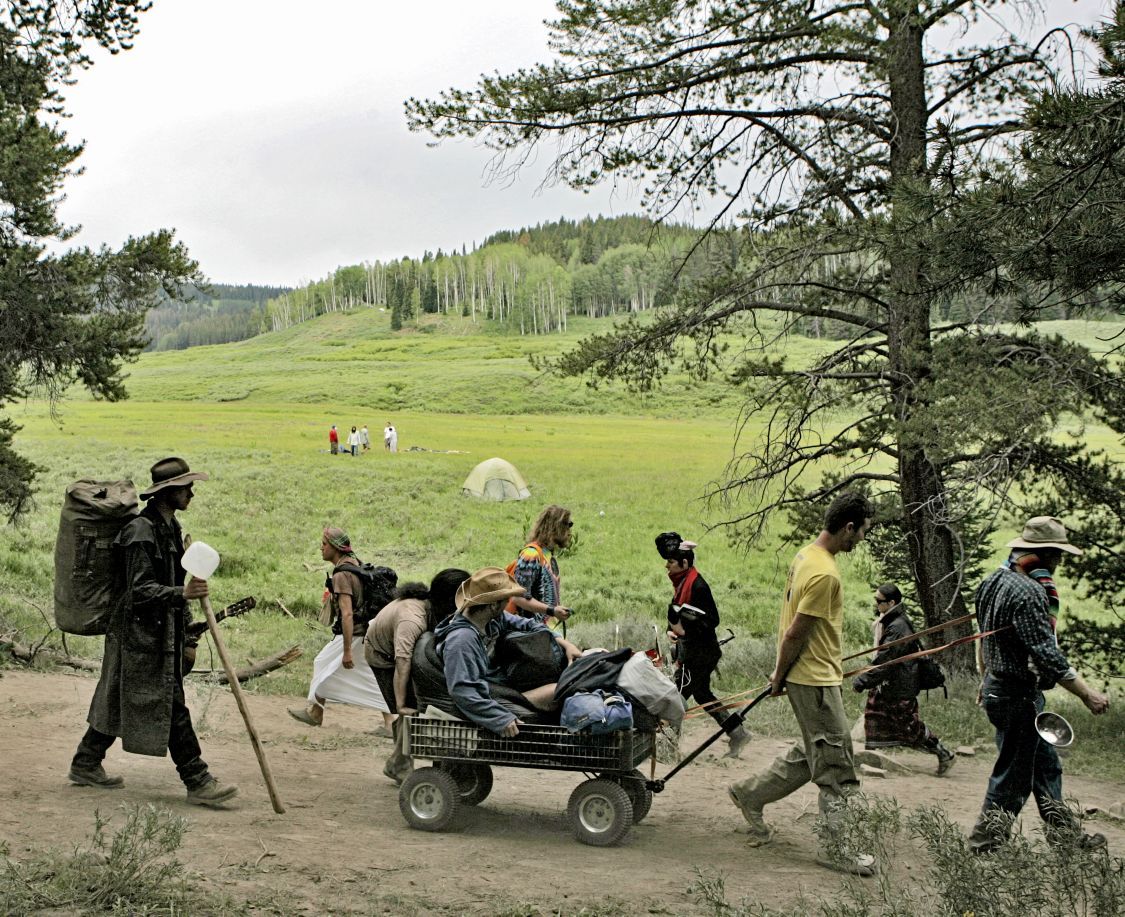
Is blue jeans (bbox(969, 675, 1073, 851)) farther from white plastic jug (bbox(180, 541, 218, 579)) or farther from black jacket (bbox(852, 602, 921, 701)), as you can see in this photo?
white plastic jug (bbox(180, 541, 218, 579))

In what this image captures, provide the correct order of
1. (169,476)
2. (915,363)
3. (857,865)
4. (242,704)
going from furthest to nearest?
(915,363) < (169,476) < (242,704) < (857,865)

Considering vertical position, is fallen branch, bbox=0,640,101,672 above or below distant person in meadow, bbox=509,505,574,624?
below

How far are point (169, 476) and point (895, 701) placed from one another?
611 centimetres

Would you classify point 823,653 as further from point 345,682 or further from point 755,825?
point 345,682

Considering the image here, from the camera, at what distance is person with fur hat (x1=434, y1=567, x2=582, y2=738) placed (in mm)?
5656

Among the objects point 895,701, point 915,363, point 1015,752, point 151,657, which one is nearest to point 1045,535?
point 1015,752

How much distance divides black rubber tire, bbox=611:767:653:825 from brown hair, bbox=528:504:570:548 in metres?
1.98

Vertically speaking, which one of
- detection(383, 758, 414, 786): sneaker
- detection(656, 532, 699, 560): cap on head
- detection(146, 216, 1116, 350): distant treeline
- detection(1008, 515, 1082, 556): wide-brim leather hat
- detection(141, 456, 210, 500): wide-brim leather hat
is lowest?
detection(383, 758, 414, 786): sneaker

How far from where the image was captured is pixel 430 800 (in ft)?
19.5

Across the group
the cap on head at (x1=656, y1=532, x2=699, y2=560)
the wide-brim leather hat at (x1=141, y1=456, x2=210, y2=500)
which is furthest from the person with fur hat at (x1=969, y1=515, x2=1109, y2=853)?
the wide-brim leather hat at (x1=141, y1=456, x2=210, y2=500)

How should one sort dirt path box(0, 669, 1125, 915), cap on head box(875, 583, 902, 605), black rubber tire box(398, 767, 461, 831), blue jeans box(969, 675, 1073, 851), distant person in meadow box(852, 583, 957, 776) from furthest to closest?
1. cap on head box(875, 583, 902, 605)
2. distant person in meadow box(852, 583, 957, 776)
3. black rubber tire box(398, 767, 461, 831)
4. blue jeans box(969, 675, 1073, 851)
5. dirt path box(0, 669, 1125, 915)

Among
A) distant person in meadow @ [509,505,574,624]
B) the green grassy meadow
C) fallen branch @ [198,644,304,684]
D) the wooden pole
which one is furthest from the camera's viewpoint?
the green grassy meadow

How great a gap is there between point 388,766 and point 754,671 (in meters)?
7.03

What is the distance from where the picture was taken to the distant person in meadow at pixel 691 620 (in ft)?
28.8
